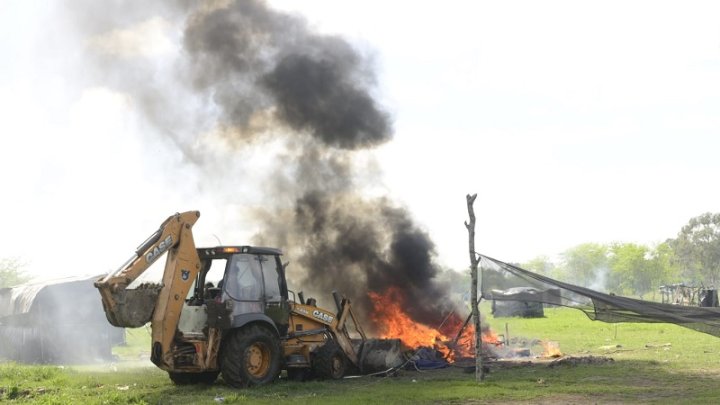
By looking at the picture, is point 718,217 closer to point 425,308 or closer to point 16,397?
point 425,308

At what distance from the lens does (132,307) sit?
50.3ft

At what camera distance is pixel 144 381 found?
17.8 m

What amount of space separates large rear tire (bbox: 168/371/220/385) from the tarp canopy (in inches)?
260

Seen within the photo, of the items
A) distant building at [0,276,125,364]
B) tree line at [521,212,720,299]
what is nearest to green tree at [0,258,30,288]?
distant building at [0,276,125,364]

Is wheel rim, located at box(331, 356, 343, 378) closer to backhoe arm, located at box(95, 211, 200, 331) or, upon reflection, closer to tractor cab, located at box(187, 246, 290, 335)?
tractor cab, located at box(187, 246, 290, 335)

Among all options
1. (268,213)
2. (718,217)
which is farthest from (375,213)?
(718,217)

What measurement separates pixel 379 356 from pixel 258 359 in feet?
12.6

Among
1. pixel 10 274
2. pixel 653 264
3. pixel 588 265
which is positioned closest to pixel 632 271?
pixel 653 264

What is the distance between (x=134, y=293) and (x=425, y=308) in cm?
1178

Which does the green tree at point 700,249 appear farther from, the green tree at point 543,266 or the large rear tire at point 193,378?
the large rear tire at point 193,378

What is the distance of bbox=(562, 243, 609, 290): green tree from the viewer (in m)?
111

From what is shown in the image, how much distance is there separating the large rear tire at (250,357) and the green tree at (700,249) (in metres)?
86.5

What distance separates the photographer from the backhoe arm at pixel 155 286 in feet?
49.5

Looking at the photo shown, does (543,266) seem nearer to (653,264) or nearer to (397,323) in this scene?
(653,264)
